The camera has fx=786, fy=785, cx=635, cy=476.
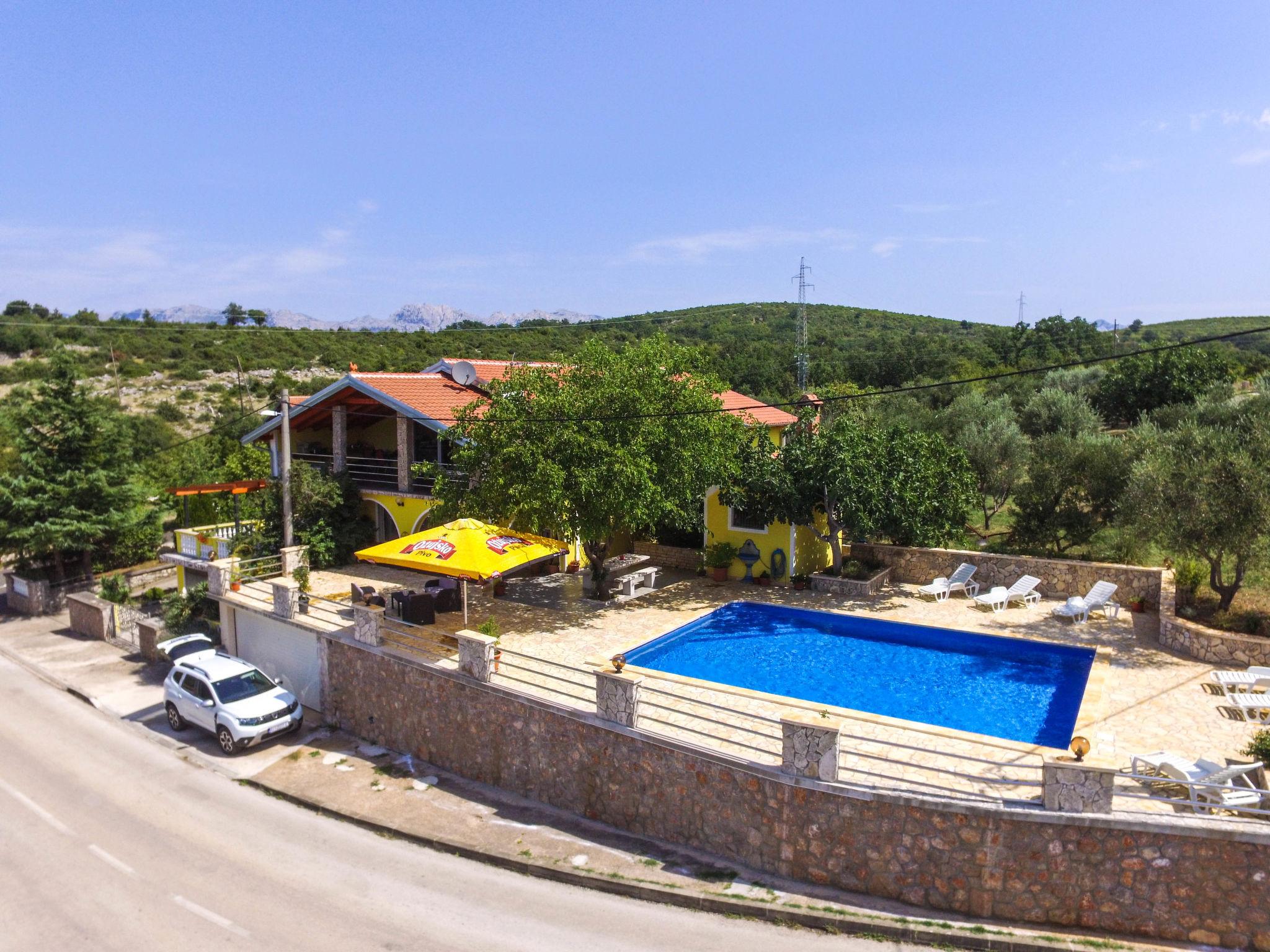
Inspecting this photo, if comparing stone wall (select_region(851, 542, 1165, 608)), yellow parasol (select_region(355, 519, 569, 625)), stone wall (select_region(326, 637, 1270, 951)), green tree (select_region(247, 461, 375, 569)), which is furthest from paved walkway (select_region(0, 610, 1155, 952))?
stone wall (select_region(851, 542, 1165, 608))

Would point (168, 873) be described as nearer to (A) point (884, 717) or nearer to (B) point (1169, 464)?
(A) point (884, 717)

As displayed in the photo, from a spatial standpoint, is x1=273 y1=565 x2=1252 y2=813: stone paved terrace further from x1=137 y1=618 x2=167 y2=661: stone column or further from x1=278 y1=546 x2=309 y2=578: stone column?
x1=137 y1=618 x2=167 y2=661: stone column

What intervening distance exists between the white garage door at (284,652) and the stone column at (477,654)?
17.2ft

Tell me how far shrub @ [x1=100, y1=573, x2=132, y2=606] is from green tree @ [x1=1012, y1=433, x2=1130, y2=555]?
1143 inches

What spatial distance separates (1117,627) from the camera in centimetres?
1747

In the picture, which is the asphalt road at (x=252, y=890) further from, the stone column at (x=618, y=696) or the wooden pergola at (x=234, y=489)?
the wooden pergola at (x=234, y=489)

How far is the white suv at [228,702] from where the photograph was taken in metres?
16.1

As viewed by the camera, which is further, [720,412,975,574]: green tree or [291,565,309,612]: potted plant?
[720,412,975,574]: green tree

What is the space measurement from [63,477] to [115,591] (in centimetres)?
Answer: 514

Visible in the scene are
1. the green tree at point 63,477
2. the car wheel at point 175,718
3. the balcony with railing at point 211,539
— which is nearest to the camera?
the car wheel at point 175,718

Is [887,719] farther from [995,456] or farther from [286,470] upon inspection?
[995,456]

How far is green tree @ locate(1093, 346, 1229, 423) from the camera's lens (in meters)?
40.3

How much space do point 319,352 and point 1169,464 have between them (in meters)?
76.9

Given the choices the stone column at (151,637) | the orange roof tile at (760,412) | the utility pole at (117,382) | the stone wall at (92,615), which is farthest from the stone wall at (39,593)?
the utility pole at (117,382)
